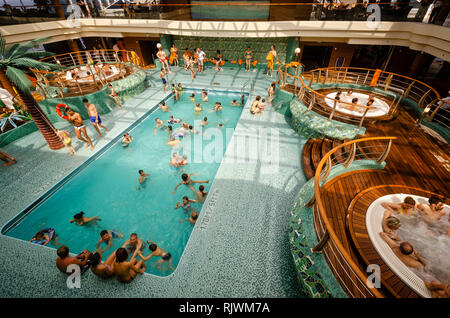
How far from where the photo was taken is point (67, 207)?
5973 millimetres

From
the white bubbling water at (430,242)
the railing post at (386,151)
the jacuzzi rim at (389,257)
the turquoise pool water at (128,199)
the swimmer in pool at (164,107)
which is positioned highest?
the railing post at (386,151)

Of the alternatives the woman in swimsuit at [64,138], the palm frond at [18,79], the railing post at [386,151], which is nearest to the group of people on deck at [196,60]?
the woman in swimsuit at [64,138]

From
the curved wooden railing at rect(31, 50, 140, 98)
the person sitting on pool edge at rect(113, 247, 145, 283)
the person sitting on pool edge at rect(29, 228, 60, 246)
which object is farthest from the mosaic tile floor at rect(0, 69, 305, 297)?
the curved wooden railing at rect(31, 50, 140, 98)

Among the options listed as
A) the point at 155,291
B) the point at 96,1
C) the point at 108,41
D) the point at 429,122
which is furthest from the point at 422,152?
the point at 108,41

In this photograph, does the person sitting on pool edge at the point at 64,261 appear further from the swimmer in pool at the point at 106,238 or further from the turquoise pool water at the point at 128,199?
the turquoise pool water at the point at 128,199

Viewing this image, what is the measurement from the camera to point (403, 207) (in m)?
3.93

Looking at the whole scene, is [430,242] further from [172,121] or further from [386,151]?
[172,121]

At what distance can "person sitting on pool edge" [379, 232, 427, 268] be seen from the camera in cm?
307

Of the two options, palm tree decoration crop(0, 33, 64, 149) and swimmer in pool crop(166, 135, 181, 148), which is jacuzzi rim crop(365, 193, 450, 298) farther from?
palm tree decoration crop(0, 33, 64, 149)

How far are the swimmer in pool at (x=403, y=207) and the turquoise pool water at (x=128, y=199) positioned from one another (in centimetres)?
467

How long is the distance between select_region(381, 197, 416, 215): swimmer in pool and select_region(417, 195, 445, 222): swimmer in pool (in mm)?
182

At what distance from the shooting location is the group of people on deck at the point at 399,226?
2749mm

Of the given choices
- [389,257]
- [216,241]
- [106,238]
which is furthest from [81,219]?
[389,257]
